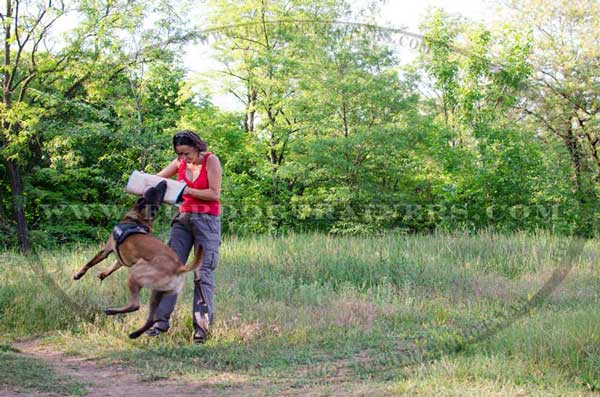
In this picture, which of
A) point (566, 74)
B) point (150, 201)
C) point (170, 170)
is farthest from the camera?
point (566, 74)

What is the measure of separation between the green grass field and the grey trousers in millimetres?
367

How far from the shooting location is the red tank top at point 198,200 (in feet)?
18.5

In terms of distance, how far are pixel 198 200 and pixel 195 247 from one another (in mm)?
542

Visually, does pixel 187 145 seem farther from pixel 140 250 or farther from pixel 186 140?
pixel 140 250

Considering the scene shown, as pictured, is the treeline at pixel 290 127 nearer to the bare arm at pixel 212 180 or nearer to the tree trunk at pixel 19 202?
the tree trunk at pixel 19 202

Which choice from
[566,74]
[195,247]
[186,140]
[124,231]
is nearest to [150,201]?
[124,231]

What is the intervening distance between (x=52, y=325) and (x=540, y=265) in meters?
7.94

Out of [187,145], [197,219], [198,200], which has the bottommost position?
[197,219]

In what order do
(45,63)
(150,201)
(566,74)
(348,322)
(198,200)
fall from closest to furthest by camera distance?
1. (150,201)
2. (198,200)
3. (348,322)
4. (45,63)
5. (566,74)

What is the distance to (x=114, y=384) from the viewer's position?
563 cm

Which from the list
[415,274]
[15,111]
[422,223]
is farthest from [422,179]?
[15,111]

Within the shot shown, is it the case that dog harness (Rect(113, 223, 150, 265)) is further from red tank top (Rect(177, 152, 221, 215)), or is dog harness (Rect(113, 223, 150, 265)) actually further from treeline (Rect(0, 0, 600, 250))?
treeline (Rect(0, 0, 600, 250))

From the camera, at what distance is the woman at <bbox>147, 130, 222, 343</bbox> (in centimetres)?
526

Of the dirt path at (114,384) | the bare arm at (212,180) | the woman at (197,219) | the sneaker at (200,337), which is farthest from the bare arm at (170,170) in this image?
the sneaker at (200,337)
